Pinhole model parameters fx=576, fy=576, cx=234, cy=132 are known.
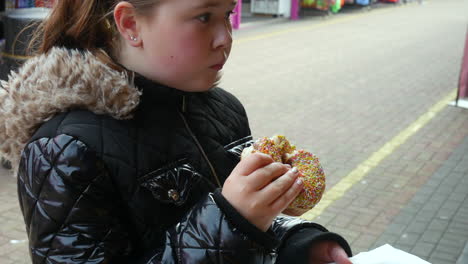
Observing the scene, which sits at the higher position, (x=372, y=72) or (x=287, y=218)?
(x=287, y=218)

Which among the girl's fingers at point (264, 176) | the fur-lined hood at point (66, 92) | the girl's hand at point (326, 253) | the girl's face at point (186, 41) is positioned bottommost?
the girl's hand at point (326, 253)

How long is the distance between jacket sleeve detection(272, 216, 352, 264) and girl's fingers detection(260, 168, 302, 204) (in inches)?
9.9

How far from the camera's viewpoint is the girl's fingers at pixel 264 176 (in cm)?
129

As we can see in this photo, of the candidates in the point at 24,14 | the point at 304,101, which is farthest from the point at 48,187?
the point at 304,101

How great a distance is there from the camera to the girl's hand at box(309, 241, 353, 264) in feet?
5.05

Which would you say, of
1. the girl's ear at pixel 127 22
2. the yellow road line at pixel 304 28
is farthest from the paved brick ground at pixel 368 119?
the girl's ear at pixel 127 22

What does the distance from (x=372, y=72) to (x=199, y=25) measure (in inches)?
380

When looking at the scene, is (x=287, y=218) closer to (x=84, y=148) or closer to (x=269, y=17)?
(x=84, y=148)

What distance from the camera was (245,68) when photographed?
34.4 feet

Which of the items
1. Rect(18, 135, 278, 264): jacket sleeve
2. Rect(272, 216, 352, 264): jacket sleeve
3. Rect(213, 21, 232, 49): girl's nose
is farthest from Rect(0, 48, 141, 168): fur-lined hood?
Rect(272, 216, 352, 264): jacket sleeve

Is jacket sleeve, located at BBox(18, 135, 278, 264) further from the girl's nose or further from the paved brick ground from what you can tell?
the paved brick ground

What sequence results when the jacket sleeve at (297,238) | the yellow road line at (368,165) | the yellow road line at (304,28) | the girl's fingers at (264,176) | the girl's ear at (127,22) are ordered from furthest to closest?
the yellow road line at (304,28)
the yellow road line at (368,165)
the jacket sleeve at (297,238)
the girl's ear at (127,22)
the girl's fingers at (264,176)

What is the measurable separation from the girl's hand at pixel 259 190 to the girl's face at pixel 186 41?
0.29 meters

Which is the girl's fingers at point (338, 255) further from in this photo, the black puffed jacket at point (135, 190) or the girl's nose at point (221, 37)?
the girl's nose at point (221, 37)
